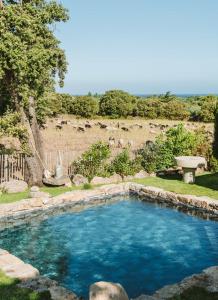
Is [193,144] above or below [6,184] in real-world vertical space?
above

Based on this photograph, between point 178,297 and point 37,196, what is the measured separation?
860cm

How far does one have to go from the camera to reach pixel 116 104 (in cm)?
5372

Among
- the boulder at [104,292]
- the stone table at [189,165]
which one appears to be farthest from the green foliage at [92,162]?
the boulder at [104,292]

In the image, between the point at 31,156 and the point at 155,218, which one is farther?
the point at 31,156

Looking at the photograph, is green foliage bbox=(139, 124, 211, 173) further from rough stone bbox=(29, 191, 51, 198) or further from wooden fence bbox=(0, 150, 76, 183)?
rough stone bbox=(29, 191, 51, 198)

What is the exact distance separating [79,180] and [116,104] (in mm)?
37423

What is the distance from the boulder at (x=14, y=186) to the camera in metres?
15.6

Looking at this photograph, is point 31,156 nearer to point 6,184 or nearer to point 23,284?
point 6,184

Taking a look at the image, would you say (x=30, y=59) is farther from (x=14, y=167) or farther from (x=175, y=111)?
(x=175, y=111)

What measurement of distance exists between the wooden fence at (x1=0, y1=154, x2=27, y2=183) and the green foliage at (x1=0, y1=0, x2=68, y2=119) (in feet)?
7.32

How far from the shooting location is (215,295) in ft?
23.0

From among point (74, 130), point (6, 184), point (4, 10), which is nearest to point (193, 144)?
point (6, 184)

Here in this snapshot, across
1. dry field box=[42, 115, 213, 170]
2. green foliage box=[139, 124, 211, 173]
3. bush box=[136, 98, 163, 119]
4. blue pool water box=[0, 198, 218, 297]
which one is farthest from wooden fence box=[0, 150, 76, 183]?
bush box=[136, 98, 163, 119]

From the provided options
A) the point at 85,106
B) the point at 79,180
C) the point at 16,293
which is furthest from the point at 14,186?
the point at 85,106
